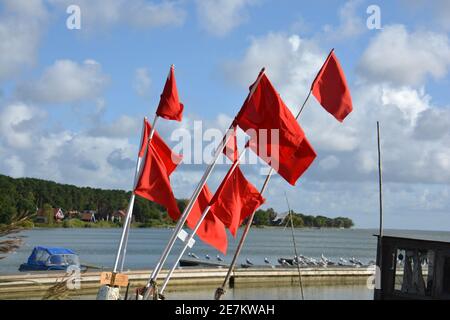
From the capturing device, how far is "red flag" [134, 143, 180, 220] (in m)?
14.1

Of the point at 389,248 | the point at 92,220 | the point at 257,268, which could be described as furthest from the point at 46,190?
the point at 389,248

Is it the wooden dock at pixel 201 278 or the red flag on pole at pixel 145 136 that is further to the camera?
the wooden dock at pixel 201 278

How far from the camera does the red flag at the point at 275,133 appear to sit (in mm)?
12531

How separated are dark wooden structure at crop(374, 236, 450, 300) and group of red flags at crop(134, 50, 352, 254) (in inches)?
178

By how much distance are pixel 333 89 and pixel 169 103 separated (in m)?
3.18

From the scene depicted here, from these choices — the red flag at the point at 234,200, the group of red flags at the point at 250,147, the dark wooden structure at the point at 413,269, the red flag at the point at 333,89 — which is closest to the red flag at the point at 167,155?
the group of red flags at the point at 250,147

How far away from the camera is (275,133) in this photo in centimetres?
1280

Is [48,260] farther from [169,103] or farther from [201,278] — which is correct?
[169,103]

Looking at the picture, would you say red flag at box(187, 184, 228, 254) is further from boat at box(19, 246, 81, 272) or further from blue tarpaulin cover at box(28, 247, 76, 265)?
blue tarpaulin cover at box(28, 247, 76, 265)

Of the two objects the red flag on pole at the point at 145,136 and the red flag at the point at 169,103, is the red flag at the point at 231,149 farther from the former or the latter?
the red flag on pole at the point at 145,136

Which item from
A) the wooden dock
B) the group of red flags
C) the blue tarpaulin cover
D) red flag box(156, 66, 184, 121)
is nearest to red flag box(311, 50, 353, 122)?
the group of red flags

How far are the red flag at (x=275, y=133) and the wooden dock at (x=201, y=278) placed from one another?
51.5 ft

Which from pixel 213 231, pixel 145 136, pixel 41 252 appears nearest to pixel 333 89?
pixel 213 231
